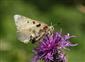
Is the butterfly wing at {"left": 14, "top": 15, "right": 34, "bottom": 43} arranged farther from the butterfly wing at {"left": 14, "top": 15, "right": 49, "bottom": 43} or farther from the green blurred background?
the green blurred background

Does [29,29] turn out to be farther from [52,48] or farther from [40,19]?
[40,19]

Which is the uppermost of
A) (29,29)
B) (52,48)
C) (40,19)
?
(40,19)

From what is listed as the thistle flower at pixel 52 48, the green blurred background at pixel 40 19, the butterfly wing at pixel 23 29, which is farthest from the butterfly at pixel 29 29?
the green blurred background at pixel 40 19

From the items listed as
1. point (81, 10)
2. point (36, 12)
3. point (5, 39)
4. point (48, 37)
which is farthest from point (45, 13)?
point (48, 37)

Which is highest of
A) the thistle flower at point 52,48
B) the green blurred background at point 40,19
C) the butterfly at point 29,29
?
the green blurred background at point 40,19

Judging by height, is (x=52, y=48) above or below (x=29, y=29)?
below

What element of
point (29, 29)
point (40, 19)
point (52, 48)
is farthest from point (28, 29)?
point (40, 19)

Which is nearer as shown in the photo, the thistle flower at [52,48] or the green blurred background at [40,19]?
the thistle flower at [52,48]

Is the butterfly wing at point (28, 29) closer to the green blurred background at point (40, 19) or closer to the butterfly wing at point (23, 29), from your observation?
the butterfly wing at point (23, 29)
